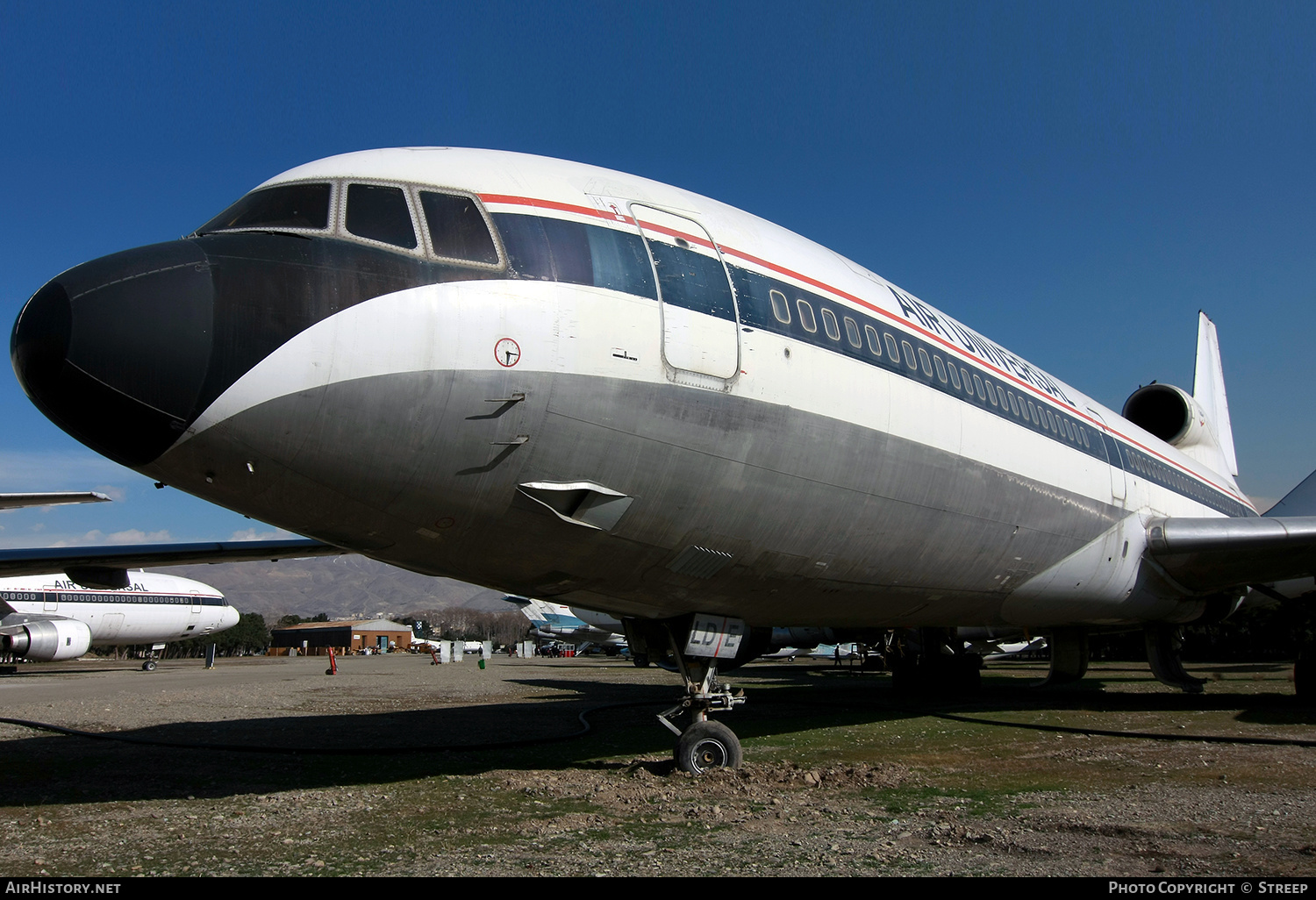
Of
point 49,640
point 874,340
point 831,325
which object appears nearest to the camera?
point 831,325

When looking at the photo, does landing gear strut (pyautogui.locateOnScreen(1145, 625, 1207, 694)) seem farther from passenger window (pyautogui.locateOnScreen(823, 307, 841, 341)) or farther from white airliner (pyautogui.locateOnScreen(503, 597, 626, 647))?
white airliner (pyautogui.locateOnScreen(503, 597, 626, 647))

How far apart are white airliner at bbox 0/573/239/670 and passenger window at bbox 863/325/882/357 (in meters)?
29.2

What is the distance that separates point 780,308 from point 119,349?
14.2 ft

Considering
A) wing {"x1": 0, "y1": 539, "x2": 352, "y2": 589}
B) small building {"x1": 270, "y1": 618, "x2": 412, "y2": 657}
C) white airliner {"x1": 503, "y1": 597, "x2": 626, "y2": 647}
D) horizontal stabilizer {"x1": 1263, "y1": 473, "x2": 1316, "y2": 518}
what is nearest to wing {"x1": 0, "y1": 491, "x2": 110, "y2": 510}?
wing {"x1": 0, "y1": 539, "x2": 352, "y2": 589}

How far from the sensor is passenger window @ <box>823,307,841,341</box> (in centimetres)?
686

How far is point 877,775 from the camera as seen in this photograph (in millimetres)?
7426

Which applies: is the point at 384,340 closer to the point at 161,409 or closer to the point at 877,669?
the point at 161,409

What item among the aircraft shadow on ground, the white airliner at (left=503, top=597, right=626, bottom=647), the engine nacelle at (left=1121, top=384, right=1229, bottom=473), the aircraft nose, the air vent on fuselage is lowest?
the white airliner at (left=503, top=597, right=626, bottom=647)

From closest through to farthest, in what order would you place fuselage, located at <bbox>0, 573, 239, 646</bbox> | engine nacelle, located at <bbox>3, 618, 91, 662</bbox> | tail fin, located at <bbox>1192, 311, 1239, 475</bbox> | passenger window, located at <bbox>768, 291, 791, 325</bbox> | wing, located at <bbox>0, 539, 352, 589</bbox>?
passenger window, located at <bbox>768, 291, 791, 325</bbox>
wing, located at <bbox>0, 539, 352, 589</bbox>
tail fin, located at <bbox>1192, 311, 1239, 475</bbox>
engine nacelle, located at <bbox>3, 618, 91, 662</bbox>
fuselage, located at <bbox>0, 573, 239, 646</bbox>

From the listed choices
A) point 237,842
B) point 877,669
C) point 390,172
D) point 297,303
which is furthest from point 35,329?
point 877,669

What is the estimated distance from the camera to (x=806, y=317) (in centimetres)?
671

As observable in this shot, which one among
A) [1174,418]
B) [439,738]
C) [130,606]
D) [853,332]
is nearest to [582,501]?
[853,332]

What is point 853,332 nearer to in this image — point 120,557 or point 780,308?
point 780,308

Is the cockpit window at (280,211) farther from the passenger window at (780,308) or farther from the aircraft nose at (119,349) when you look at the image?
the passenger window at (780,308)
